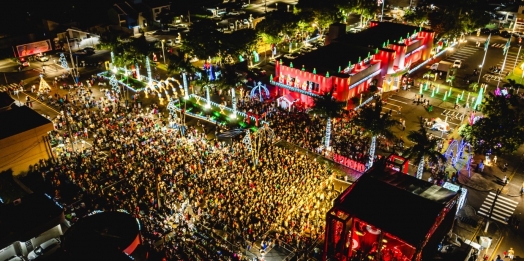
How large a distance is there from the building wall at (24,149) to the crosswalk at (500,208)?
132 feet

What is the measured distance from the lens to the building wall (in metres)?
36.4

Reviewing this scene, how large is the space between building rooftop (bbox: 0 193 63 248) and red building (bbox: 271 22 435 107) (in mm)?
32611

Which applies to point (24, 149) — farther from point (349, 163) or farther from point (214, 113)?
point (349, 163)

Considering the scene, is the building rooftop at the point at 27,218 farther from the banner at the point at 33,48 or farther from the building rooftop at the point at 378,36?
the banner at the point at 33,48

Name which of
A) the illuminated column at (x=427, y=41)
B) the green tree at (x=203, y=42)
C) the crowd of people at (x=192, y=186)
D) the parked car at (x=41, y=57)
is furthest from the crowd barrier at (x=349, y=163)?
the parked car at (x=41, y=57)

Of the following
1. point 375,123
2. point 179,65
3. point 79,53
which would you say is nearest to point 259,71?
point 179,65

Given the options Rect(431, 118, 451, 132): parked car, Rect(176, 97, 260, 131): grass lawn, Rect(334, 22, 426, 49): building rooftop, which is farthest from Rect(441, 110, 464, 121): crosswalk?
Rect(176, 97, 260, 131): grass lawn

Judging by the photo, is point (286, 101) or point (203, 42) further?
point (203, 42)

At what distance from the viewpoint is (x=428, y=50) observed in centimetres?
6600

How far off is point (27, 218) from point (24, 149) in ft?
52.8

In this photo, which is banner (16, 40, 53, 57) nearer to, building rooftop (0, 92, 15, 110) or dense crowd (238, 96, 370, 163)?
building rooftop (0, 92, 15, 110)

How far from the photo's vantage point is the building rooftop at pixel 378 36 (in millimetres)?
56625

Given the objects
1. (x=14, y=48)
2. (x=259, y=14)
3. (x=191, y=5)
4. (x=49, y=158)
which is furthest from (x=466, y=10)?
(x=14, y=48)

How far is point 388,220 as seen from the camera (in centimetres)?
2223
